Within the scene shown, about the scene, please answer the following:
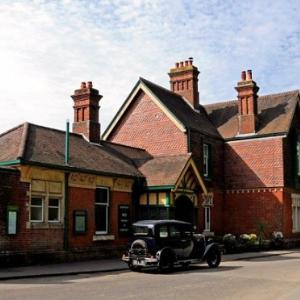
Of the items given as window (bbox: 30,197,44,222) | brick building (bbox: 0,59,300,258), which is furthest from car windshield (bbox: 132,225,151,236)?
window (bbox: 30,197,44,222)

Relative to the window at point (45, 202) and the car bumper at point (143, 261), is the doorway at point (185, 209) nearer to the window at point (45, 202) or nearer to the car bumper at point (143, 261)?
the window at point (45, 202)

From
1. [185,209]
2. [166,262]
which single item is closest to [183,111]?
[185,209]

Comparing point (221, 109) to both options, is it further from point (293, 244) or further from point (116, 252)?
point (116, 252)

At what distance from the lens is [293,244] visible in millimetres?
33531

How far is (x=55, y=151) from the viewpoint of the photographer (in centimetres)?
2275

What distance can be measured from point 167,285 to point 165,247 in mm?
3773

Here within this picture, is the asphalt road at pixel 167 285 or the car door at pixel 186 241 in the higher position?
the car door at pixel 186 241

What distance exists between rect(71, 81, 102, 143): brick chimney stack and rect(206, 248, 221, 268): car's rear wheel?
9922 mm

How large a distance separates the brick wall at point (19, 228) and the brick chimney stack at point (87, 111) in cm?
764

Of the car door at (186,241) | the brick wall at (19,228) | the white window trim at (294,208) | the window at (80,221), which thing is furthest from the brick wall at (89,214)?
the white window trim at (294,208)

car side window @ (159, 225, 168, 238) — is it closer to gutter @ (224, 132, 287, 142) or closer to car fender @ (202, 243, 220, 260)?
car fender @ (202, 243, 220, 260)

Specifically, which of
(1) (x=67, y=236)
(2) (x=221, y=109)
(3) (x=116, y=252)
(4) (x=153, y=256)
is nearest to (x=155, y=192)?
(3) (x=116, y=252)

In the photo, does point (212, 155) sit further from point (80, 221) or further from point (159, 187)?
point (80, 221)

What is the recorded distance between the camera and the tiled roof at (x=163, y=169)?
82.1 ft
